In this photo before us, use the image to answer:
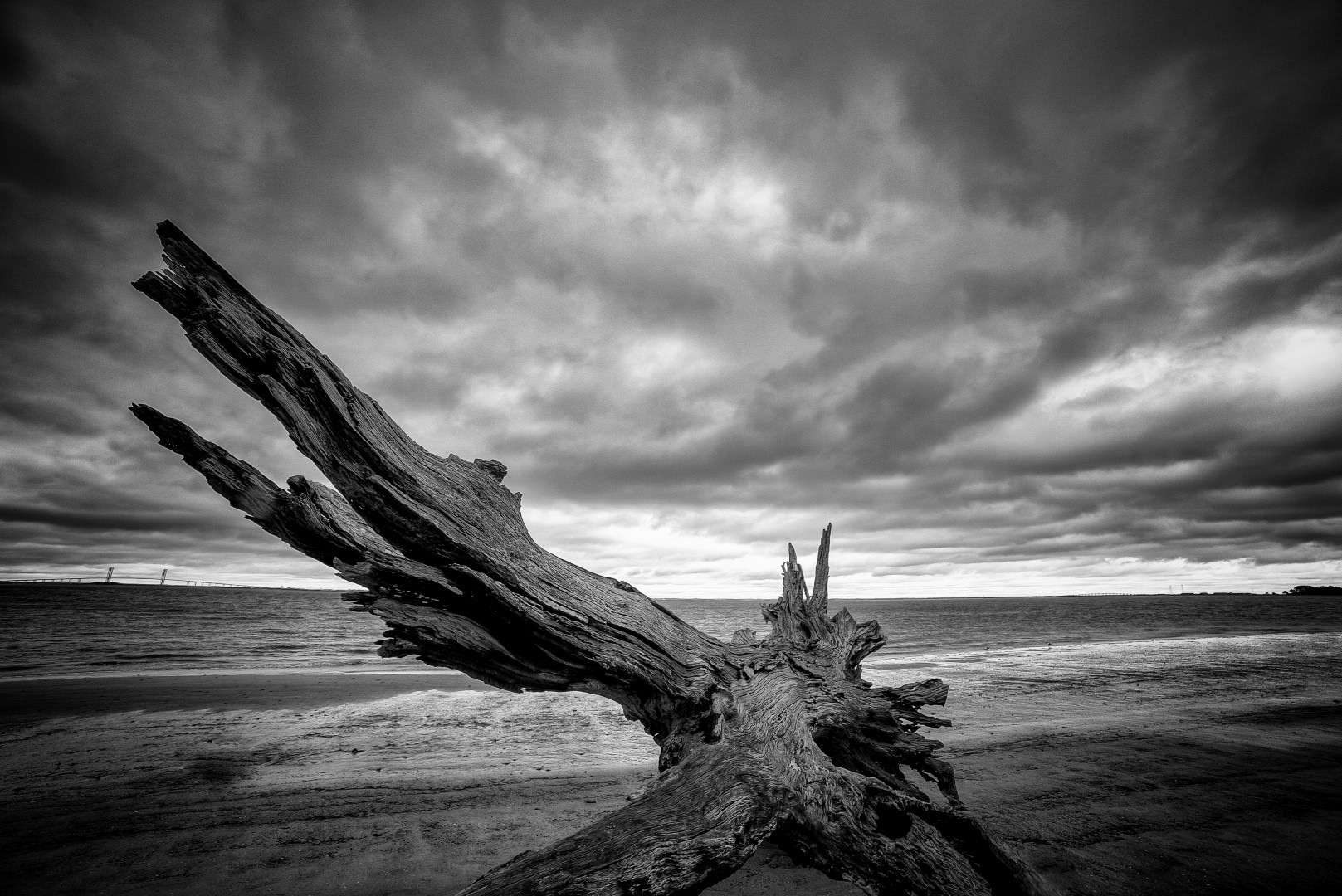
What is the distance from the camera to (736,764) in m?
3.56

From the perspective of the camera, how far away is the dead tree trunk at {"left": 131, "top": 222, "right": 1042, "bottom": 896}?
3064mm

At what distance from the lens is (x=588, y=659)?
4.58 meters

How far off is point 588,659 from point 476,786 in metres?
3.87

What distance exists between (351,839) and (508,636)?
2.94m

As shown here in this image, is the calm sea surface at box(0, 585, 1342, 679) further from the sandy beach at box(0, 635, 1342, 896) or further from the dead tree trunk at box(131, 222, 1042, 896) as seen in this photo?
the dead tree trunk at box(131, 222, 1042, 896)

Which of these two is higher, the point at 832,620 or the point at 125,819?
the point at 832,620

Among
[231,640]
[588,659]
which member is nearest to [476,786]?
[588,659]

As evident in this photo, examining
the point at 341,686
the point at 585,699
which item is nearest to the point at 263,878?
the point at 585,699

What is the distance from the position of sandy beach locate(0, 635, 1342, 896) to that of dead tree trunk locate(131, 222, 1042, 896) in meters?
1.54

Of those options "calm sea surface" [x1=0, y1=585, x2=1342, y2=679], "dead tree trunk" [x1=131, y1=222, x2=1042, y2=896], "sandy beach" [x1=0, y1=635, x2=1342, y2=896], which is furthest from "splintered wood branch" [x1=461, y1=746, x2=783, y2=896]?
"calm sea surface" [x1=0, y1=585, x2=1342, y2=679]

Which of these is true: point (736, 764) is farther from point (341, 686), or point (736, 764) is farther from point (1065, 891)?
point (341, 686)

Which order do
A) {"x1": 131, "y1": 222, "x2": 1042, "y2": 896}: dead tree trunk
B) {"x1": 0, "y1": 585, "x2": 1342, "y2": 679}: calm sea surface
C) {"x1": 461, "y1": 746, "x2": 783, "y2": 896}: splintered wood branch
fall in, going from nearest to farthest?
{"x1": 461, "y1": 746, "x2": 783, "y2": 896}: splintered wood branch
{"x1": 131, "y1": 222, "x2": 1042, "y2": 896}: dead tree trunk
{"x1": 0, "y1": 585, "x2": 1342, "y2": 679}: calm sea surface

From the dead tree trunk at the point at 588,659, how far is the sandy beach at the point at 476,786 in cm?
154

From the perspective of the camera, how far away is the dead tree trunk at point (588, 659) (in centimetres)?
306
